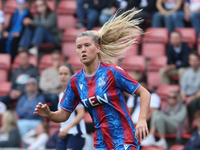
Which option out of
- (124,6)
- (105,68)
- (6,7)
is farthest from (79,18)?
(105,68)

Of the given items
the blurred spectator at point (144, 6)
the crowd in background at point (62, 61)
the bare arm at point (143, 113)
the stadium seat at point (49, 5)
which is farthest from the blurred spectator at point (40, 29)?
the bare arm at point (143, 113)

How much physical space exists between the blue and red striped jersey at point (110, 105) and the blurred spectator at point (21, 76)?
4958 mm

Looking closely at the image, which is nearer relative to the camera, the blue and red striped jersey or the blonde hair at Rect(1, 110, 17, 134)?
the blue and red striped jersey

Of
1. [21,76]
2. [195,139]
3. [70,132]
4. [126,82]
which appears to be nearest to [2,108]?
[21,76]

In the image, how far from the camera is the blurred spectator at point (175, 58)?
7703mm

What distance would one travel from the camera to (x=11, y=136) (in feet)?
24.0

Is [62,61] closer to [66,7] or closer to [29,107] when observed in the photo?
[29,107]

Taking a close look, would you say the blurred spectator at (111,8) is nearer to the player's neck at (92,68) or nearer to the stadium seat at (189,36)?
the stadium seat at (189,36)

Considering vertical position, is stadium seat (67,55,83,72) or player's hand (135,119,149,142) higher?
stadium seat (67,55,83,72)

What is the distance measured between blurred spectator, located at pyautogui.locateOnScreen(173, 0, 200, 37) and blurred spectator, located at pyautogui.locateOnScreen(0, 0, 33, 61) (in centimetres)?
365

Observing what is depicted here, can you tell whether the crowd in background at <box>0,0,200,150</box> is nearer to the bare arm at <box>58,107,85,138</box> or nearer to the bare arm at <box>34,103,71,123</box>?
the bare arm at <box>58,107,85,138</box>

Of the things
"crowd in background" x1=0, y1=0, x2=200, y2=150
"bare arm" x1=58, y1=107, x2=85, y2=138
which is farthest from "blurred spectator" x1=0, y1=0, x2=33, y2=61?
"bare arm" x1=58, y1=107, x2=85, y2=138

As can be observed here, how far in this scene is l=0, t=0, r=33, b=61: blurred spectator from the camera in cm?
932

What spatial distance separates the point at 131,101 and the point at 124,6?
2.83 m
